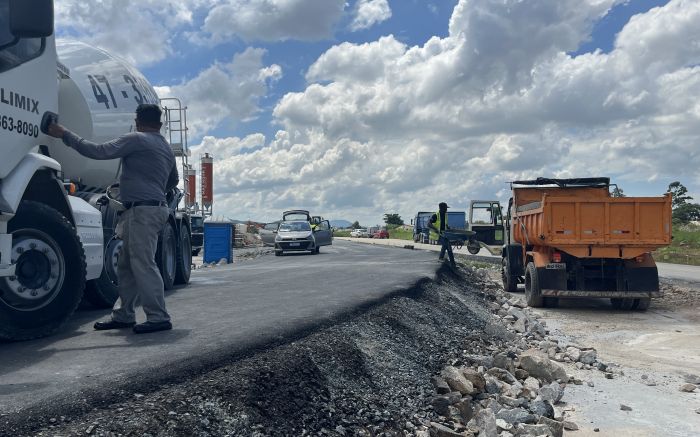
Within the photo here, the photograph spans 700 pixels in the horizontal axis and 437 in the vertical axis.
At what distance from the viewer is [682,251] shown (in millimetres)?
31984

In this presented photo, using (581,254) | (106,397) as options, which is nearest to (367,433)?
(106,397)

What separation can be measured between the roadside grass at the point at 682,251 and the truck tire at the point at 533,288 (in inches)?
561

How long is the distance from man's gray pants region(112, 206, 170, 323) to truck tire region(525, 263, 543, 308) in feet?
27.3

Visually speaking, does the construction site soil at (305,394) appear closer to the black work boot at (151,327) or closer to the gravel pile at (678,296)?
the black work boot at (151,327)

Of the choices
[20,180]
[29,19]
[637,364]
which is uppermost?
[29,19]

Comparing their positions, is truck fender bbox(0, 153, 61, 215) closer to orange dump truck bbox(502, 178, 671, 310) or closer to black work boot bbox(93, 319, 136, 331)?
black work boot bbox(93, 319, 136, 331)

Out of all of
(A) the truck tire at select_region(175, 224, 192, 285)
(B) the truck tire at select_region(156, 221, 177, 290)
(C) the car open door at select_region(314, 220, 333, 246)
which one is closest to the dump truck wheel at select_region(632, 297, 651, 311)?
(A) the truck tire at select_region(175, 224, 192, 285)

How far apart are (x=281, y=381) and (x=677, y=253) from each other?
3106 centimetres

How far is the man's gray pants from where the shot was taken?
5.16m

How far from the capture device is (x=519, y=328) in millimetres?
9562

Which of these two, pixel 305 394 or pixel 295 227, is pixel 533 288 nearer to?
pixel 305 394

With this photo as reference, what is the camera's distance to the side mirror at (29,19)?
417cm

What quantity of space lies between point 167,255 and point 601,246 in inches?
318

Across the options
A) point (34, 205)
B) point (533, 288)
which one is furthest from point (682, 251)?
point (34, 205)
